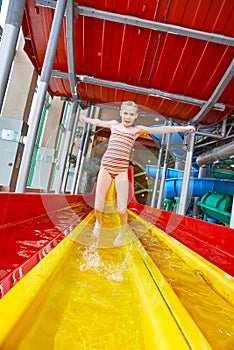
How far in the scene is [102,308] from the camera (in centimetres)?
94

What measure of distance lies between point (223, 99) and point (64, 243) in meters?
3.49

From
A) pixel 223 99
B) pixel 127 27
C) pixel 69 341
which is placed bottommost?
pixel 69 341

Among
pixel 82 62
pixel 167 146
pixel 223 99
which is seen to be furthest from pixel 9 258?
pixel 167 146

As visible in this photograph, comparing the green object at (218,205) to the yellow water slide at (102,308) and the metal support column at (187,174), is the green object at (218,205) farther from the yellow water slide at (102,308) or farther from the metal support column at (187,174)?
the yellow water slide at (102,308)

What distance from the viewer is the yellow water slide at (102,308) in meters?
0.65

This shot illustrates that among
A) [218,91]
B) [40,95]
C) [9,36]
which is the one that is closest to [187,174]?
[218,91]

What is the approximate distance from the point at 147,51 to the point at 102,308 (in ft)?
10.6

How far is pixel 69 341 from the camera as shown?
714 millimetres

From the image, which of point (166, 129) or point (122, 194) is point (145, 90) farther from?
point (122, 194)

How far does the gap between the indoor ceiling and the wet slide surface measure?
2.51 metres

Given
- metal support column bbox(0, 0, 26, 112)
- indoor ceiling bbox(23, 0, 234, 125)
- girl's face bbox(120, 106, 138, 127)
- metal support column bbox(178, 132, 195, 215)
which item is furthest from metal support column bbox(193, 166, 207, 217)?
metal support column bbox(0, 0, 26, 112)

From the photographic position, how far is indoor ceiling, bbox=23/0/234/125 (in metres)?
2.74

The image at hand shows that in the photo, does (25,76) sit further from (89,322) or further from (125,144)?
(89,322)

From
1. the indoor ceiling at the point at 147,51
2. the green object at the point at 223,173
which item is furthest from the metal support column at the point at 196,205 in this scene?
the indoor ceiling at the point at 147,51
